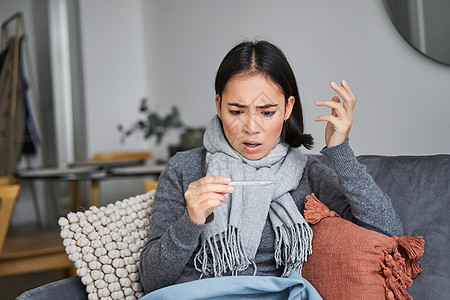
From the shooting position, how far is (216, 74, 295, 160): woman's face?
128 cm

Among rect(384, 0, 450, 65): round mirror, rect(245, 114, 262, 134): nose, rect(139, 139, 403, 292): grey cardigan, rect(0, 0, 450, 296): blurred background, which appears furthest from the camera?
rect(0, 0, 450, 296): blurred background

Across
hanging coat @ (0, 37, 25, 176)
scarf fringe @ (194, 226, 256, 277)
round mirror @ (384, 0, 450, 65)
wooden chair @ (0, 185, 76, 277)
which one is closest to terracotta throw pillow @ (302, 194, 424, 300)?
scarf fringe @ (194, 226, 256, 277)

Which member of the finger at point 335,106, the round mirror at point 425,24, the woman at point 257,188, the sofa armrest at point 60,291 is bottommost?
the sofa armrest at point 60,291

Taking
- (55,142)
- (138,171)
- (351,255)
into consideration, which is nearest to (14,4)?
(55,142)

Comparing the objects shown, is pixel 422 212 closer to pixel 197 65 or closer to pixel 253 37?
pixel 253 37

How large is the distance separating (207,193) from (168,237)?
0.64 feet

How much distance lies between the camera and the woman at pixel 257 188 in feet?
4.02

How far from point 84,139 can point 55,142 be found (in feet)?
0.82

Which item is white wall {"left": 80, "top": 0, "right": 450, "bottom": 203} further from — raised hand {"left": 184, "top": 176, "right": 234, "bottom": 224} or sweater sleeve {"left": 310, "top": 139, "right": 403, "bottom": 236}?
raised hand {"left": 184, "top": 176, "right": 234, "bottom": 224}

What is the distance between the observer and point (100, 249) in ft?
4.15

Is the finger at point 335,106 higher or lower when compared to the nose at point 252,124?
higher

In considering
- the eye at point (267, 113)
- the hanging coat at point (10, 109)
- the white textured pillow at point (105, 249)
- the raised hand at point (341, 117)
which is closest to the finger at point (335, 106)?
the raised hand at point (341, 117)

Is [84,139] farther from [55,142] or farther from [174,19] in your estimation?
[174,19]

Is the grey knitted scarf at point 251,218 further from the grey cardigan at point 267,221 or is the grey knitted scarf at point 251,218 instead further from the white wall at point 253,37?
the white wall at point 253,37
